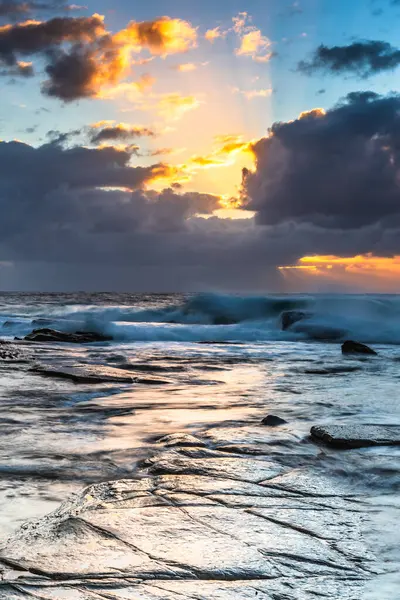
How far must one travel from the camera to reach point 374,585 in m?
2.87

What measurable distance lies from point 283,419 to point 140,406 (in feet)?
6.63

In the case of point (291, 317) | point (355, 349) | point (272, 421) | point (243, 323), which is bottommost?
point (355, 349)

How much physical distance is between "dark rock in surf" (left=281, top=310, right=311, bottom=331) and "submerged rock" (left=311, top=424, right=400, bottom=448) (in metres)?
22.8

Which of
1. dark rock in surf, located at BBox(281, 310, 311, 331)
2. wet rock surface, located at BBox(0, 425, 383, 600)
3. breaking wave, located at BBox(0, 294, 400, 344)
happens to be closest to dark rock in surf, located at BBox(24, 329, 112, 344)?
breaking wave, located at BBox(0, 294, 400, 344)

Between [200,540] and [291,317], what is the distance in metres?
26.7

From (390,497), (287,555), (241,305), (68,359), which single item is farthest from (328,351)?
(241,305)

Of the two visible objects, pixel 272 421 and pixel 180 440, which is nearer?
pixel 180 440

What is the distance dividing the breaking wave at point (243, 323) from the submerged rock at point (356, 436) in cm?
1794

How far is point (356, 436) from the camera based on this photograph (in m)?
6.02

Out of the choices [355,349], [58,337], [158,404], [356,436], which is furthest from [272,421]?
[58,337]

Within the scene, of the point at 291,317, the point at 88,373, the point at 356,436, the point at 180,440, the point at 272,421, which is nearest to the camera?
the point at 180,440

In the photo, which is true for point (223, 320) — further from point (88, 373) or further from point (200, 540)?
point (200, 540)

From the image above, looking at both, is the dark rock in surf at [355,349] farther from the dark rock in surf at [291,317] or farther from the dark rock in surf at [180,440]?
the dark rock in surf at [180,440]

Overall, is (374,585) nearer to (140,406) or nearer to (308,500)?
(308,500)
